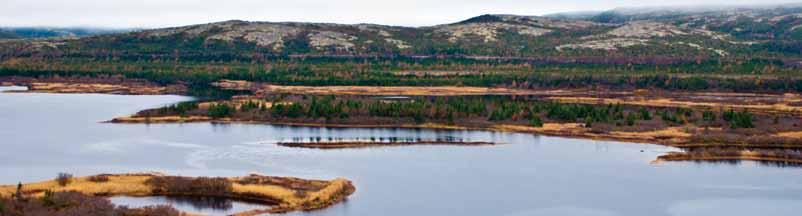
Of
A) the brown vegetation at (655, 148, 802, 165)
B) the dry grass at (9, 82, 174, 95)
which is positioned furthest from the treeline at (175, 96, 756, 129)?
the dry grass at (9, 82, 174, 95)

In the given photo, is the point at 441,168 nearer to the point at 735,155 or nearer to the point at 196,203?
the point at 196,203

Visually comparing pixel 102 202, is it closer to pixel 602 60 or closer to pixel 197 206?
pixel 197 206

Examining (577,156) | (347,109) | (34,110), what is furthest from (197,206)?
(34,110)

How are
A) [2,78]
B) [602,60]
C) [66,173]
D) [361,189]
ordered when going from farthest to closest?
[602,60], [2,78], [66,173], [361,189]

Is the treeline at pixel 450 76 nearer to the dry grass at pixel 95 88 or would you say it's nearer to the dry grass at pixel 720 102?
the dry grass at pixel 95 88

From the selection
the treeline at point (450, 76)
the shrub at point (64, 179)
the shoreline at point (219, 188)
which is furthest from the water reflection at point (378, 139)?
the treeline at point (450, 76)

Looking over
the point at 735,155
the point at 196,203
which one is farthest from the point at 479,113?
the point at 196,203

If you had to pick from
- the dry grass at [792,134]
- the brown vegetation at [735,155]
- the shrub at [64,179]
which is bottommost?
the dry grass at [792,134]

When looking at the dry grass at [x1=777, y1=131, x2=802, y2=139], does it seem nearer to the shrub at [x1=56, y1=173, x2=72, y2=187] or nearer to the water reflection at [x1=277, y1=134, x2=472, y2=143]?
the water reflection at [x1=277, y1=134, x2=472, y2=143]
